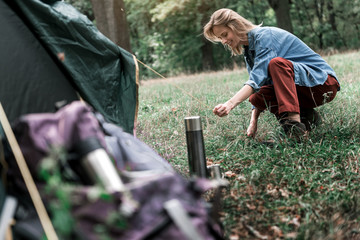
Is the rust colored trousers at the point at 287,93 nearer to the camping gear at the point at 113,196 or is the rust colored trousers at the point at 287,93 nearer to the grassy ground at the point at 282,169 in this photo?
the grassy ground at the point at 282,169

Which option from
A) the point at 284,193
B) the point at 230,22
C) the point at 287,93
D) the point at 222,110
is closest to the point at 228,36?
the point at 230,22

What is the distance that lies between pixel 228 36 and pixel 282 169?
3.79 ft

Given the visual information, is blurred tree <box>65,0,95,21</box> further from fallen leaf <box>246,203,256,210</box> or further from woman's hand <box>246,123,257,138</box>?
fallen leaf <box>246,203,256,210</box>

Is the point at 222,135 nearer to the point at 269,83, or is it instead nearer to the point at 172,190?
the point at 269,83

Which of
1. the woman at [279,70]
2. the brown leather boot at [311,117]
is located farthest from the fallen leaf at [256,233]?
the brown leather boot at [311,117]

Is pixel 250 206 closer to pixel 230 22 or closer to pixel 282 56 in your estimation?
pixel 282 56

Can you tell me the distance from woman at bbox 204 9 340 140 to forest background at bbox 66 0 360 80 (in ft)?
13.6

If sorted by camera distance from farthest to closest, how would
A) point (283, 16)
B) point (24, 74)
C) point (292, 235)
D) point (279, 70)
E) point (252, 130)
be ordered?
1. point (283, 16)
2. point (252, 130)
3. point (279, 70)
4. point (24, 74)
5. point (292, 235)

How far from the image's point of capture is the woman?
107 inches

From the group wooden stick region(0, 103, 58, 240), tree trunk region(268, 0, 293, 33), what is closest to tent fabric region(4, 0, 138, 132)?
wooden stick region(0, 103, 58, 240)

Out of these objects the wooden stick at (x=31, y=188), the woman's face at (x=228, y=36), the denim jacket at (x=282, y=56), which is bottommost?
the wooden stick at (x=31, y=188)

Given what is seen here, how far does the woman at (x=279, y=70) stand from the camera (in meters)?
2.72

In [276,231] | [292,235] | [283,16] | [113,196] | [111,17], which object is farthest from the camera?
[283,16]

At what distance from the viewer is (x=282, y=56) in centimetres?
292
